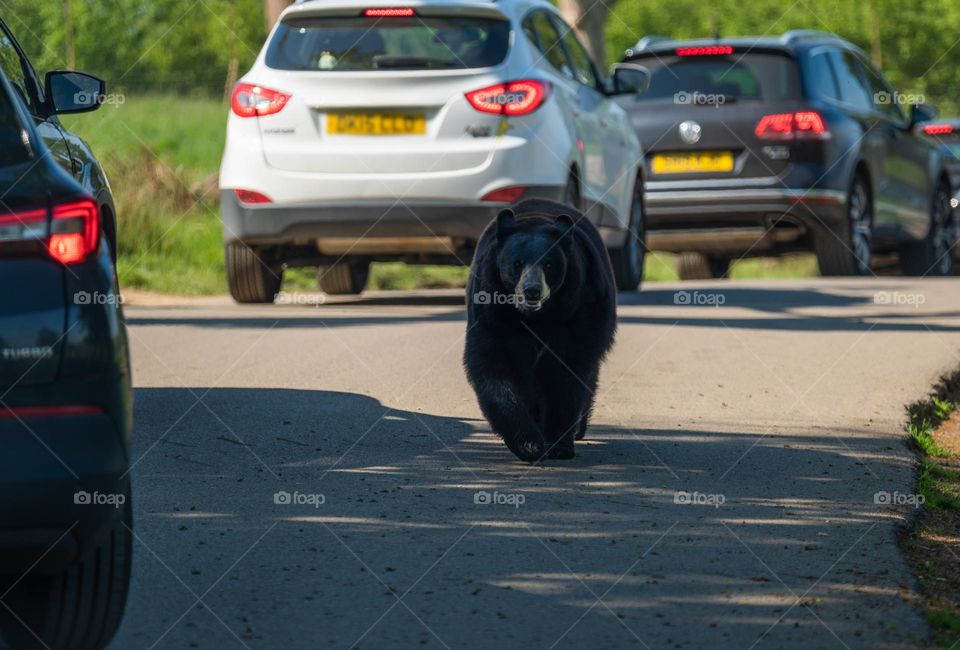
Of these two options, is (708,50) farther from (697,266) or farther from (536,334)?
(536,334)

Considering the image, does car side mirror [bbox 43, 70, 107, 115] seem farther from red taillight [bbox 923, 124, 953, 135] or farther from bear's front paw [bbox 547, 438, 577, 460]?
red taillight [bbox 923, 124, 953, 135]

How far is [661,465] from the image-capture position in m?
6.51

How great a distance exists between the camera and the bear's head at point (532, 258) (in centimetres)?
645

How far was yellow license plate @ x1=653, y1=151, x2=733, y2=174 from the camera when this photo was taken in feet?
49.0

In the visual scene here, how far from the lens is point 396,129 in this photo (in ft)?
36.2

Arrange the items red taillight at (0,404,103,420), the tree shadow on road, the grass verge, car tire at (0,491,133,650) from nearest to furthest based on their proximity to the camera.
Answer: red taillight at (0,404,103,420) < car tire at (0,491,133,650) < the tree shadow on road < the grass verge

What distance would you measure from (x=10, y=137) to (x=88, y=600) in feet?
3.53

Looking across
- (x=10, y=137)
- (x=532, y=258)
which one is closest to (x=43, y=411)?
(x=10, y=137)

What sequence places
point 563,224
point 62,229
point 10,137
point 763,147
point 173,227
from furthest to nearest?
1. point 173,227
2. point 763,147
3. point 563,224
4. point 10,137
5. point 62,229

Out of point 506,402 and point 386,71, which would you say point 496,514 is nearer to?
point 506,402

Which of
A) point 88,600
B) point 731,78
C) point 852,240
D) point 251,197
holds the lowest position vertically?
point 852,240

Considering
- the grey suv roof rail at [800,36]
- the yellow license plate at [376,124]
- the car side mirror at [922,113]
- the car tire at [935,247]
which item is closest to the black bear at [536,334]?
the yellow license plate at [376,124]

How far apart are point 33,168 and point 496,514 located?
2.07 metres

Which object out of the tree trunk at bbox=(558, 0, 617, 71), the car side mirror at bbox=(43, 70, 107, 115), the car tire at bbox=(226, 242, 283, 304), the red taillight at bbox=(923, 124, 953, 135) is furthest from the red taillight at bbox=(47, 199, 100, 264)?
the tree trunk at bbox=(558, 0, 617, 71)
